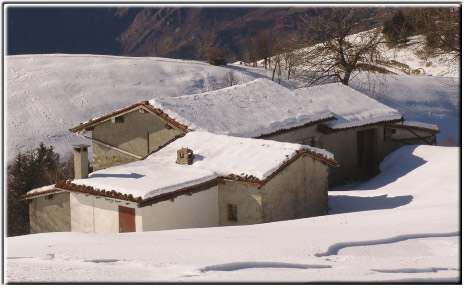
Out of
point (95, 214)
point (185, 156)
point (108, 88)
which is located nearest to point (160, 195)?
point (95, 214)

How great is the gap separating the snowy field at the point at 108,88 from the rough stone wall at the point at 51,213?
22.9 meters

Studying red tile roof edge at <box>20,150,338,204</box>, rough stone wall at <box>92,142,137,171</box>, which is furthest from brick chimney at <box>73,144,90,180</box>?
rough stone wall at <box>92,142,137,171</box>

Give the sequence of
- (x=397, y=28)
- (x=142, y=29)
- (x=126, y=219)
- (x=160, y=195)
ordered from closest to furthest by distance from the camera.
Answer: (x=160, y=195)
(x=126, y=219)
(x=397, y=28)
(x=142, y=29)

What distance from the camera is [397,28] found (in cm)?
5156

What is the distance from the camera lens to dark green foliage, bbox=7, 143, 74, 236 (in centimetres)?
2270

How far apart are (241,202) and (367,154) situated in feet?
31.6

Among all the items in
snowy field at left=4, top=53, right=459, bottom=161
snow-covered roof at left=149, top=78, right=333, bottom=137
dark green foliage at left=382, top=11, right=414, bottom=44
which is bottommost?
snow-covered roof at left=149, top=78, right=333, bottom=137

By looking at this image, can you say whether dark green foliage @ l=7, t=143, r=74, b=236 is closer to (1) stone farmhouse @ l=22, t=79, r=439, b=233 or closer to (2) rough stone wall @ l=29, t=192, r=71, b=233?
(2) rough stone wall @ l=29, t=192, r=71, b=233

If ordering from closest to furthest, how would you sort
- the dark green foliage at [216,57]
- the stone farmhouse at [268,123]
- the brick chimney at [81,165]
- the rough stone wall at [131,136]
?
the brick chimney at [81,165]
the stone farmhouse at [268,123]
the rough stone wall at [131,136]
the dark green foliage at [216,57]

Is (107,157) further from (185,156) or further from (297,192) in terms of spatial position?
(297,192)

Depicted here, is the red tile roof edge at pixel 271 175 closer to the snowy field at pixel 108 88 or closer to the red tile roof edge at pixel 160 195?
the red tile roof edge at pixel 160 195

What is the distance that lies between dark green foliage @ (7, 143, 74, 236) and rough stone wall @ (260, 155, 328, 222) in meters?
9.94

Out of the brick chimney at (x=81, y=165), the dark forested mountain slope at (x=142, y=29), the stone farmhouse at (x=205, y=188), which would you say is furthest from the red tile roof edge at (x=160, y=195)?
the dark forested mountain slope at (x=142, y=29)

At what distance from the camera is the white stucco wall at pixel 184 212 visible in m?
15.3
